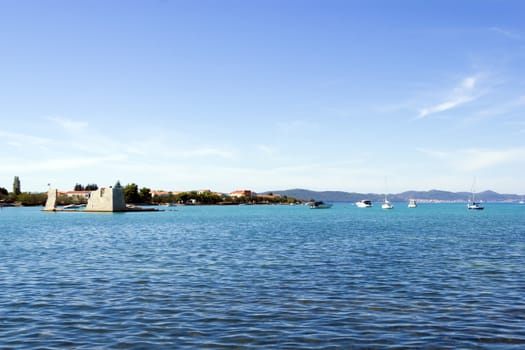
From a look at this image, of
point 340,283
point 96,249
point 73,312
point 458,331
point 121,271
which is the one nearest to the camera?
point 458,331

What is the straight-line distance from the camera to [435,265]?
114ft

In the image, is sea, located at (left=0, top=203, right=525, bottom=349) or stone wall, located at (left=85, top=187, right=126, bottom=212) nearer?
sea, located at (left=0, top=203, right=525, bottom=349)

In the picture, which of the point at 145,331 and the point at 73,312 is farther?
the point at 73,312

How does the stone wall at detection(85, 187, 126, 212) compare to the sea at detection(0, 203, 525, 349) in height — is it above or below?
above

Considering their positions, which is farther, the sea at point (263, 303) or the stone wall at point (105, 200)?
the stone wall at point (105, 200)

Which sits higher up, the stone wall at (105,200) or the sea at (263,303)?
the stone wall at (105,200)

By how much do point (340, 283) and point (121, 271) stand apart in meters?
14.0

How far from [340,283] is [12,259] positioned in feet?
86.7

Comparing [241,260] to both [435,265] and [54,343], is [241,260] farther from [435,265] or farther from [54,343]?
[54,343]

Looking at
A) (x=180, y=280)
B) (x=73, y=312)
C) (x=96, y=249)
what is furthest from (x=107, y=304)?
(x=96, y=249)

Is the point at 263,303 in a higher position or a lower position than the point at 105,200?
lower

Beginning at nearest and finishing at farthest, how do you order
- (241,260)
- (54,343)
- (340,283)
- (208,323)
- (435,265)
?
(54,343) < (208,323) < (340,283) < (435,265) < (241,260)

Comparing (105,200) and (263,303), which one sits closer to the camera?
(263,303)

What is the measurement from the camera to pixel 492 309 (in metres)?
20.4
